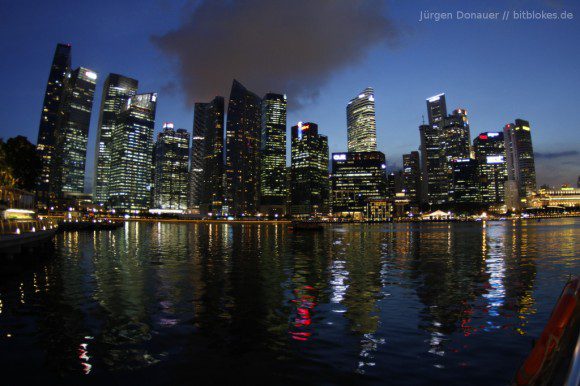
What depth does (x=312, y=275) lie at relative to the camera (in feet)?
90.5

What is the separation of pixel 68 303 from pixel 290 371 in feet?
44.6

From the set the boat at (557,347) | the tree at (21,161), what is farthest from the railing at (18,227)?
the boat at (557,347)

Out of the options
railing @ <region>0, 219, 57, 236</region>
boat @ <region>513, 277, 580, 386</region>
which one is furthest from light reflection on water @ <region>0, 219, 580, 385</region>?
railing @ <region>0, 219, 57, 236</region>

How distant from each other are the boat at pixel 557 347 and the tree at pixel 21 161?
90.3m

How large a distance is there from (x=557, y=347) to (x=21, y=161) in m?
98.6

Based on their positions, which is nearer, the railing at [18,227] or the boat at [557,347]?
the boat at [557,347]

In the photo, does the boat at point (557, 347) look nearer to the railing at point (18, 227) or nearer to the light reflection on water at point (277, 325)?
the light reflection on water at point (277, 325)

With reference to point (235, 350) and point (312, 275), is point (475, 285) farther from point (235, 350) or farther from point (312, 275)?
point (235, 350)

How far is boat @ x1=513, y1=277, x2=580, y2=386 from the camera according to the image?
523 centimetres

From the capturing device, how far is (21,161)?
82.8 metres

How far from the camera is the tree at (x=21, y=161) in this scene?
7925cm

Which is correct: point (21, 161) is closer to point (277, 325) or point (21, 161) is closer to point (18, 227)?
point (18, 227)

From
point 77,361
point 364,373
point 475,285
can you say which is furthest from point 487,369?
point 475,285

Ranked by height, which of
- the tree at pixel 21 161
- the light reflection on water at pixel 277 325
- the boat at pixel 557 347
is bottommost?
the light reflection on water at pixel 277 325
